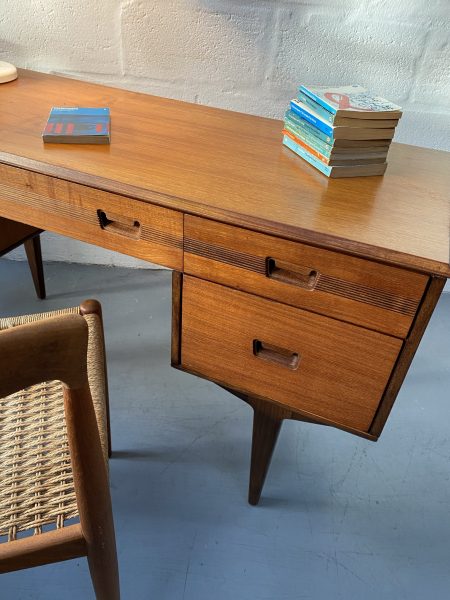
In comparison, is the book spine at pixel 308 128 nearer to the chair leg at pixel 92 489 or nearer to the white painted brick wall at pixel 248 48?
the white painted brick wall at pixel 248 48

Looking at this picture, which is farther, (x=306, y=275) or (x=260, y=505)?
(x=260, y=505)

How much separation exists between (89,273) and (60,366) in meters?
1.50

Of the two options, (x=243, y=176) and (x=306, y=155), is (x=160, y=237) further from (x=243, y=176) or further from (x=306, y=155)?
(x=306, y=155)

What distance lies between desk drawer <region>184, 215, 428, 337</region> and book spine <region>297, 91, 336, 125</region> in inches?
10.8

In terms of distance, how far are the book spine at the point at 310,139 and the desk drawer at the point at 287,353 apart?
31cm

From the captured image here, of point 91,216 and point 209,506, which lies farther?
point 209,506

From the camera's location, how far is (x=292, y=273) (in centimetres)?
88

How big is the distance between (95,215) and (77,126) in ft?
0.76

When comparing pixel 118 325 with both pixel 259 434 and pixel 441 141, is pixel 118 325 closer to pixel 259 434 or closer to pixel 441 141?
pixel 259 434

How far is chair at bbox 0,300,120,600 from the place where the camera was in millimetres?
495

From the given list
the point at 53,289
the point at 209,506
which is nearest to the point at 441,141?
the point at 209,506

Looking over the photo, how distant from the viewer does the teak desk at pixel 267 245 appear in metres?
0.82

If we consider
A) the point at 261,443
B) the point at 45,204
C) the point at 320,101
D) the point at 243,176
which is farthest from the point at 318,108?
the point at 261,443

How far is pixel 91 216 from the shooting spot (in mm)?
967
